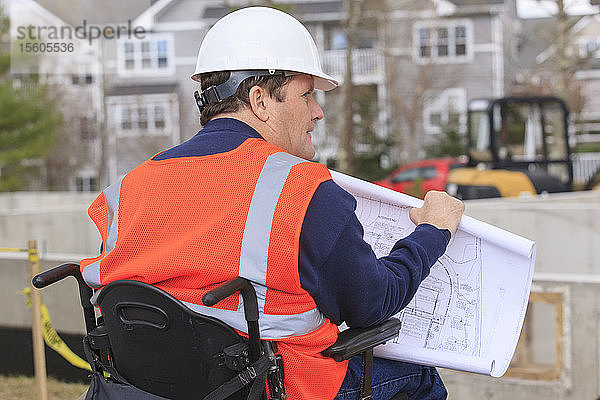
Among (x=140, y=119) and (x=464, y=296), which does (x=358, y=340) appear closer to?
(x=464, y=296)

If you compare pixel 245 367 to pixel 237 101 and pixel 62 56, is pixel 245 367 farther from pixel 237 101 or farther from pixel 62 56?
pixel 62 56

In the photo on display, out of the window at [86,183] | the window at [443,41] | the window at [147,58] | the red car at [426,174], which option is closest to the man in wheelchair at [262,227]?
the red car at [426,174]

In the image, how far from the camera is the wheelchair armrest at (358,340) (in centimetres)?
235

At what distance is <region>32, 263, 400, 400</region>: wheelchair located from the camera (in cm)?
215

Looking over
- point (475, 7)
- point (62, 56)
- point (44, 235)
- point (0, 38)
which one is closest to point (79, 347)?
point (44, 235)

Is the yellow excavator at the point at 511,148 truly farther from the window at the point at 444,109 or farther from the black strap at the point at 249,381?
the window at the point at 444,109

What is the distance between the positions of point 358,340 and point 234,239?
0.51 metres

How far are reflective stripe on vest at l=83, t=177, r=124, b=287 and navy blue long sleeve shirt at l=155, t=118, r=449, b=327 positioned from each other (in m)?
0.18

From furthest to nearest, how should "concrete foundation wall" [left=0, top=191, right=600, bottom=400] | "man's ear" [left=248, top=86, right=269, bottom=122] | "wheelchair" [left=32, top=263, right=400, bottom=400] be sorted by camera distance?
"concrete foundation wall" [left=0, top=191, right=600, bottom=400] → "man's ear" [left=248, top=86, right=269, bottom=122] → "wheelchair" [left=32, top=263, right=400, bottom=400]

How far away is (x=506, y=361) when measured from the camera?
2.70 metres

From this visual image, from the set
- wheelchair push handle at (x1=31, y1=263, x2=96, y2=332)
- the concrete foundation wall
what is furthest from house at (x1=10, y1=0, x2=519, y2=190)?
wheelchair push handle at (x1=31, y1=263, x2=96, y2=332)

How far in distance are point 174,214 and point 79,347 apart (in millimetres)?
3291

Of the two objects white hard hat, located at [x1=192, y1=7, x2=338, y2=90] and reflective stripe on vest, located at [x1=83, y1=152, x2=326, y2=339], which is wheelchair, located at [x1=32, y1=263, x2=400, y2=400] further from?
white hard hat, located at [x1=192, y1=7, x2=338, y2=90]

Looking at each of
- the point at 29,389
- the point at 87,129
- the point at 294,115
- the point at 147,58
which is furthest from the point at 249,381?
the point at 147,58
